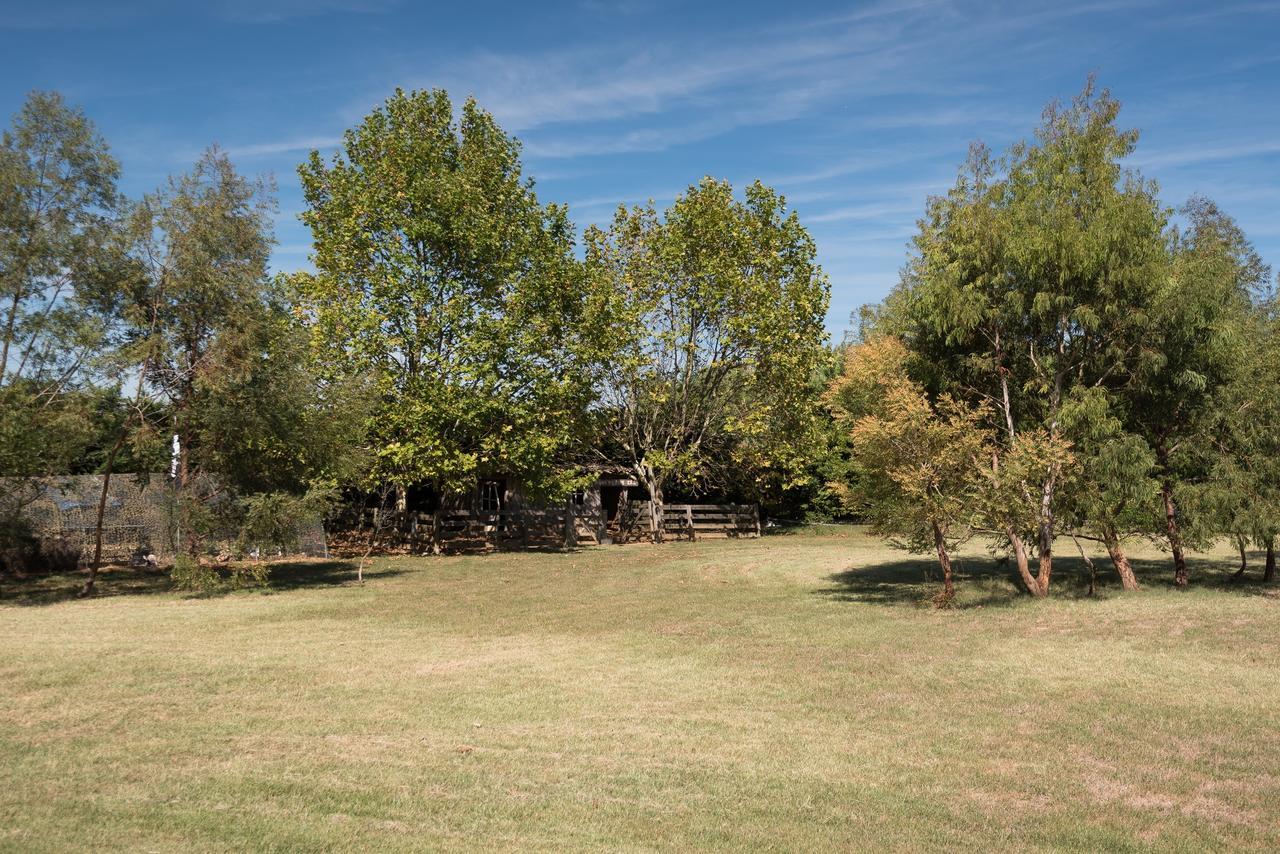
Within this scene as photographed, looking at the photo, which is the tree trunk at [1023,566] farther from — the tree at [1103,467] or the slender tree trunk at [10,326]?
the slender tree trunk at [10,326]

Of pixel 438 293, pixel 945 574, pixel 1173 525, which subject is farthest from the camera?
pixel 438 293

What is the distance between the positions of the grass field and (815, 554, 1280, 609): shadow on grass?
0.58m

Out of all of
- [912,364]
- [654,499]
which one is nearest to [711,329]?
[654,499]

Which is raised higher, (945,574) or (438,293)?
(438,293)

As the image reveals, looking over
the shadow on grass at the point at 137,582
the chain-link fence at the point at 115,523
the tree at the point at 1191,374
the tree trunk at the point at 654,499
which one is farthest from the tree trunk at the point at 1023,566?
the tree trunk at the point at 654,499

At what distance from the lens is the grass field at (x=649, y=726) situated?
19.1 ft

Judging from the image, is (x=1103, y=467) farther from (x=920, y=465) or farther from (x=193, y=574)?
(x=193, y=574)

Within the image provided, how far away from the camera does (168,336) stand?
1819 centimetres

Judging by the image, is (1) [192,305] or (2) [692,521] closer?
(1) [192,305]

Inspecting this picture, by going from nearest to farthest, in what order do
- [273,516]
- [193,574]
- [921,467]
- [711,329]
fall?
1. [921,467]
2. [193,574]
3. [273,516]
4. [711,329]

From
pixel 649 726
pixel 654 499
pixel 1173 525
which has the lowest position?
pixel 649 726

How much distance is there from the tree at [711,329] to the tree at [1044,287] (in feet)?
48.1

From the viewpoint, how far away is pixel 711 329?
33000 mm

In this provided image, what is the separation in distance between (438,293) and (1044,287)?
1767 cm
